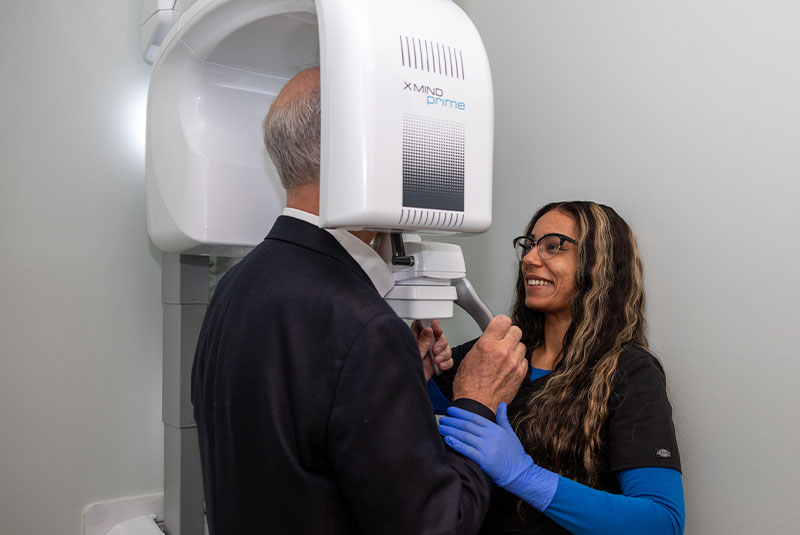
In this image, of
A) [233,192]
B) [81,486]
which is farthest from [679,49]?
[81,486]

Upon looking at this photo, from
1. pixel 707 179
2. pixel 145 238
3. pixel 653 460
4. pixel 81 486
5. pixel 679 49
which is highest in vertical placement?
pixel 679 49

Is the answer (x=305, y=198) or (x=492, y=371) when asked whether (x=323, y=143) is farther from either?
(x=492, y=371)

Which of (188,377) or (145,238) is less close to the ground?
(145,238)

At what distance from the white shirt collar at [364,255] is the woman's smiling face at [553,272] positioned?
61 centimetres

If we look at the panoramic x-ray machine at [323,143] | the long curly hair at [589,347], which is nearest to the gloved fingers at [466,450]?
the panoramic x-ray machine at [323,143]

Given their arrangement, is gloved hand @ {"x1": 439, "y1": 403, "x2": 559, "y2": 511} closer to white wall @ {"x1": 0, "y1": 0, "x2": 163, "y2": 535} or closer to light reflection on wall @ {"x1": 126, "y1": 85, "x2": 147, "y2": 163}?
white wall @ {"x1": 0, "y1": 0, "x2": 163, "y2": 535}

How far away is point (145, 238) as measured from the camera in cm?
187

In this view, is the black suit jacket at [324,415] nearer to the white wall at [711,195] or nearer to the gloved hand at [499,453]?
the gloved hand at [499,453]

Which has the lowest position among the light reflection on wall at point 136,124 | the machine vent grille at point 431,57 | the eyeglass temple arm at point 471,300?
the eyeglass temple arm at point 471,300

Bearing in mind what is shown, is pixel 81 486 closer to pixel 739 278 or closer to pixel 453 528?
pixel 453 528

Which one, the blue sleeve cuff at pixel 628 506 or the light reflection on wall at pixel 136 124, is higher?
the light reflection on wall at pixel 136 124

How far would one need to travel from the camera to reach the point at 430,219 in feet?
3.03

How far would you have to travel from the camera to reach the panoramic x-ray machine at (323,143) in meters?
0.89

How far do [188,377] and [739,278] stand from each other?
4.73ft
